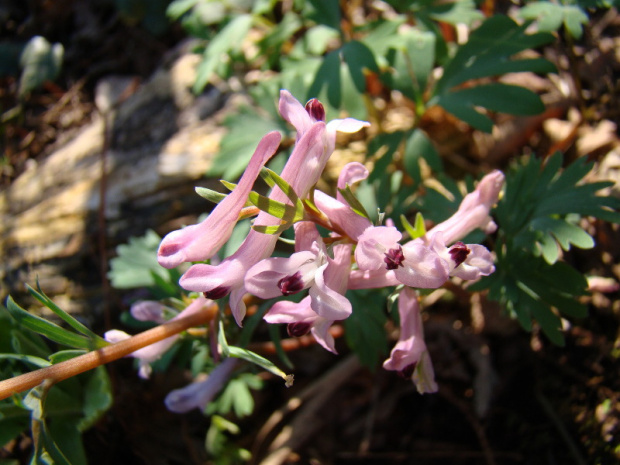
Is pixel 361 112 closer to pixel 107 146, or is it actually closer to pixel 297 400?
pixel 297 400

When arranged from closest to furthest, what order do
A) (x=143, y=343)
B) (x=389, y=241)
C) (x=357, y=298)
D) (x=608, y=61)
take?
(x=389, y=241)
(x=143, y=343)
(x=357, y=298)
(x=608, y=61)

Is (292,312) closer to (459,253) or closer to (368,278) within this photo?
(368,278)

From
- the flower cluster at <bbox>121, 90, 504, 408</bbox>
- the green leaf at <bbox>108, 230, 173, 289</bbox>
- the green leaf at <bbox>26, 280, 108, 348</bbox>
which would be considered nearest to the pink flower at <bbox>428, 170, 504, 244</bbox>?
the flower cluster at <bbox>121, 90, 504, 408</bbox>

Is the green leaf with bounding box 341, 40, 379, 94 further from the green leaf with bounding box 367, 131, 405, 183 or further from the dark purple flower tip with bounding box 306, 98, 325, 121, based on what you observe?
the dark purple flower tip with bounding box 306, 98, 325, 121

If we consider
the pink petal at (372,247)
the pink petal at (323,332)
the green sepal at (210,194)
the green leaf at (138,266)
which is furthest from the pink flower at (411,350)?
the green leaf at (138,266)

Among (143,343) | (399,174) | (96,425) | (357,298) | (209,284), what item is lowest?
(96,425)

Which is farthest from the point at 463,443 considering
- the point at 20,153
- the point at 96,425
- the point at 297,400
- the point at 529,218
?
the point at 20,153

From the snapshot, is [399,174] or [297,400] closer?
[399,174]

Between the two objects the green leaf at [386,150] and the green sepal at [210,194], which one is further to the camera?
the green leaf at [386,150]

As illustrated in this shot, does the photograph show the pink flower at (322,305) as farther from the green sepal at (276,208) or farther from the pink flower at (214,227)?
the pink flower at (214,227)
